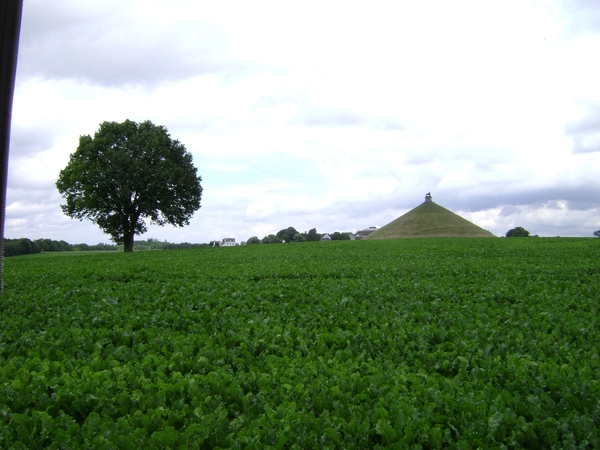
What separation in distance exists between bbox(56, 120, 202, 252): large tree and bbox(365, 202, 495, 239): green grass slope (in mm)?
30710

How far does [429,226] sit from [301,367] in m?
63.3

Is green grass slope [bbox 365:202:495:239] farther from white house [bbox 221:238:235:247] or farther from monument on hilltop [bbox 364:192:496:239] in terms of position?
white house [bbox 221:238:235:247]

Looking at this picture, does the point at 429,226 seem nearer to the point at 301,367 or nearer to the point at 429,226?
the point at 429,226

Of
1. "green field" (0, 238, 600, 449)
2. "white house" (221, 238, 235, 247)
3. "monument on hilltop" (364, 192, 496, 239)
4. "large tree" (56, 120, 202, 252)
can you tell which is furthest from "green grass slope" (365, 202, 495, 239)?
"green field" (0, 238, 600, 449)

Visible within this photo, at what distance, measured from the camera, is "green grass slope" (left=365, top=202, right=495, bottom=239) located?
2569 inches

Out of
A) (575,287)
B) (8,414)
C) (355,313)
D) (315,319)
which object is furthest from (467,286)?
(8,414)

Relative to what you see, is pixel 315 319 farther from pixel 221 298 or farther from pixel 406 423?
pixel 406 423

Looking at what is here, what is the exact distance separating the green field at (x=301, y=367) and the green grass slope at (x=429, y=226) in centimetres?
5269

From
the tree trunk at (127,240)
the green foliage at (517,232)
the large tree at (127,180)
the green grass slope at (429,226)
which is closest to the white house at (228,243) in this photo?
the large tree at (127,180)

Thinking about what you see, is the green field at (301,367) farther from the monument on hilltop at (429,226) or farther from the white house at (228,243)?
the monument on hilltop at (429,226)

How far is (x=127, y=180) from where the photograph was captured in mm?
39875

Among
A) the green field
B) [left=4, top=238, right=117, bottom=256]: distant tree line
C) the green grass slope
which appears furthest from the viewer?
the green grass slope

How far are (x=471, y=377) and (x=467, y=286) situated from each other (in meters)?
7.83

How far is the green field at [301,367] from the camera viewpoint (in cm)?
486
